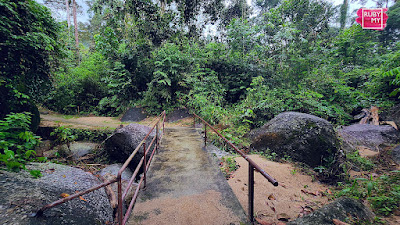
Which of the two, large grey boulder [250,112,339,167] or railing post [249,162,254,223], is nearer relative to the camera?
railing post [249,162,254,223]

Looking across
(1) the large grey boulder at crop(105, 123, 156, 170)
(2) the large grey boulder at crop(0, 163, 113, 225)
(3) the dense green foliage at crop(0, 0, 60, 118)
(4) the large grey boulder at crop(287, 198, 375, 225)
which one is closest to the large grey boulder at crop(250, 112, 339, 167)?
(4) the large grey boulder at crop(287, 198, 375, 225)

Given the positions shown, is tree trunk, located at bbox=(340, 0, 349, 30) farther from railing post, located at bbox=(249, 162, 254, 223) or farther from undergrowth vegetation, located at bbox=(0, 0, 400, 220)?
railing post, located at bbox=(249, 162, 254, 223)

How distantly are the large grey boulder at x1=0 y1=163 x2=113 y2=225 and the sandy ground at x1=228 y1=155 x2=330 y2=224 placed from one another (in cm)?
233

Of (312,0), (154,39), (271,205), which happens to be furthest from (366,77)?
(154,39)

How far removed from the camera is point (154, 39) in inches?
499

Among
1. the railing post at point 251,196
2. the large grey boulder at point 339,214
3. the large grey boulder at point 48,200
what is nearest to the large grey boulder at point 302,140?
the large grey boulder at point 339,214

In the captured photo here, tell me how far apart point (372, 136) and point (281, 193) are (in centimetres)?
579

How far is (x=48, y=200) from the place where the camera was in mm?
2221

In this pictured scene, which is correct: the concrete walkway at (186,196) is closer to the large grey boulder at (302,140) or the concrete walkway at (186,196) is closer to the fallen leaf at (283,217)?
the fallen leaf at (283,217)

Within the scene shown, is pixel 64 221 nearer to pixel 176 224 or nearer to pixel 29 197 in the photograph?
pixel 29 197

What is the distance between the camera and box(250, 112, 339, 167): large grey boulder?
476 cm

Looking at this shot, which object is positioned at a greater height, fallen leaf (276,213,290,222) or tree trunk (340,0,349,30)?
tree trunk (340,0,349,30)

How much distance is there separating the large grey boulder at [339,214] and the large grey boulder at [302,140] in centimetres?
213

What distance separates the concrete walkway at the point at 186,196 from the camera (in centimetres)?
215
